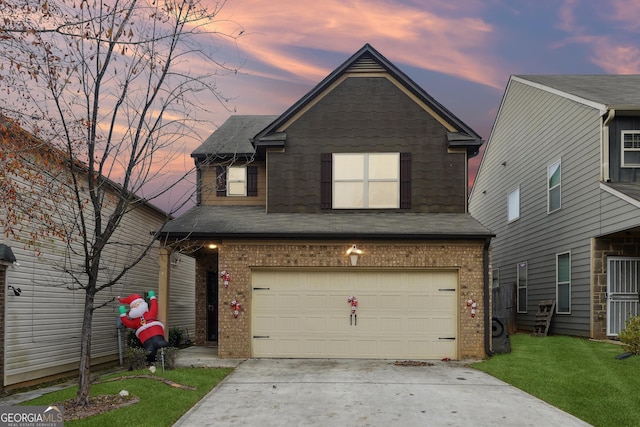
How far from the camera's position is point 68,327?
14828 millimetres

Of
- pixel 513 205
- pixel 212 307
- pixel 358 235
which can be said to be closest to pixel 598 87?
pixel 513 205

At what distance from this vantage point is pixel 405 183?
1565 centimetres

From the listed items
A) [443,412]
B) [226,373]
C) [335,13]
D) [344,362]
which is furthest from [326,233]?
[443,412]

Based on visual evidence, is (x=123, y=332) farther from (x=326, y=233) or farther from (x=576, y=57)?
(x=576, y=57)

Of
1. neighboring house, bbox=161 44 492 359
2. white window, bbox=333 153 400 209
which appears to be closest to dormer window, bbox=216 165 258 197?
neighboring house, bbox=161 44 492 359

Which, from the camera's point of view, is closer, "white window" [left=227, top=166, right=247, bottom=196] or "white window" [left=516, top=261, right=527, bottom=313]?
"white window" [left=227, top=166, right=247, bottom=196]

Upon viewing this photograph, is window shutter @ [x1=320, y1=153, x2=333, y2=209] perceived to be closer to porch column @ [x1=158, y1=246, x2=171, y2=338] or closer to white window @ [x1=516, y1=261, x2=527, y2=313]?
porch column @ [x1=158, y1=246, x2=171, y2=338]

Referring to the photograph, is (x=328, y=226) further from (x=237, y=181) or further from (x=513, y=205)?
(x=513, y=205)

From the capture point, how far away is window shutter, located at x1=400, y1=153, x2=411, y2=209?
51.3 ft

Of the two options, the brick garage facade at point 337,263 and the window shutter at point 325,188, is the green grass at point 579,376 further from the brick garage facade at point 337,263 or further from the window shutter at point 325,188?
the window shutter at point 325,188

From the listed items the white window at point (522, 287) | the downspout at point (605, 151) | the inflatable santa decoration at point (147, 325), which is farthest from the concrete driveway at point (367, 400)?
the white window at point (522, 287)

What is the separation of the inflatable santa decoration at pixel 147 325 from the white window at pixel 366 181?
18.4ft

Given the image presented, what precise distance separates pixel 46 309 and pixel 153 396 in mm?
5597

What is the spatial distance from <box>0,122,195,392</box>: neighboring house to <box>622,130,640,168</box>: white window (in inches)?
510
